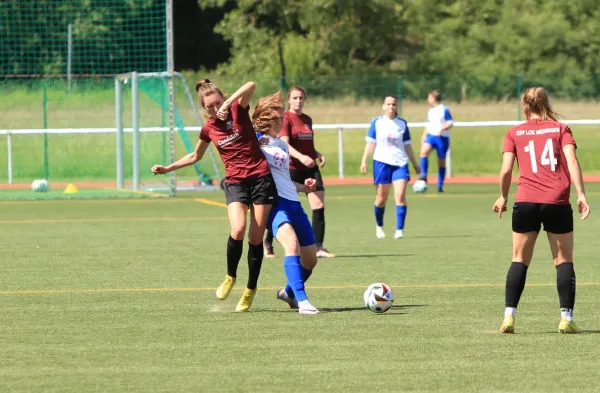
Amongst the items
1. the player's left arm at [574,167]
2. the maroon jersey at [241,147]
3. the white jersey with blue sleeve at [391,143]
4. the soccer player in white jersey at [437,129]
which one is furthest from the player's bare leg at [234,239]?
the soccer player in white jersey at [437,129]

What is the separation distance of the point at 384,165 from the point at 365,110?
19388 millimetres

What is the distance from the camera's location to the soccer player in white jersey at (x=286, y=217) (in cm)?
1026

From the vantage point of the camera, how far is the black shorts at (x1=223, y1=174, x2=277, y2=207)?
34.3ft

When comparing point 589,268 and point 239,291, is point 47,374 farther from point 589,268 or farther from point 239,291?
point 589,268

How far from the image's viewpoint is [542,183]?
900cm

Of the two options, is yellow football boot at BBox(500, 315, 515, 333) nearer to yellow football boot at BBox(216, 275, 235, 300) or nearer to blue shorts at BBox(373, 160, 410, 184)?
yellow football boot at BBox(216, 275, 235, 300)

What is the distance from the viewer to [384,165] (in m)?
17.2

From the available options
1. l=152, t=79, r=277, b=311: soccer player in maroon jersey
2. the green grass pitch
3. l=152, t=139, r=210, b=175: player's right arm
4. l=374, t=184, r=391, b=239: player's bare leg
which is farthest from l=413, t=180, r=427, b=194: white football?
l=152, t=79, r=277, b=311: soccer player in maroon jersey

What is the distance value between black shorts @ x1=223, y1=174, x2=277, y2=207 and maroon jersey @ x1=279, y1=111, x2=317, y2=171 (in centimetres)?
421

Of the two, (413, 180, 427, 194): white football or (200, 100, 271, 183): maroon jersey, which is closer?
(200, 100, 271, 183): maroon jersey

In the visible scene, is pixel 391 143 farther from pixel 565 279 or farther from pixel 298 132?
pixel 565 279

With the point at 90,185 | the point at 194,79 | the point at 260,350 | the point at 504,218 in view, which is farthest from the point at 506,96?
the point at 260,350

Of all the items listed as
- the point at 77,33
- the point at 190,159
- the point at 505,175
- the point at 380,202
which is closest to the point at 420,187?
the point at 380,202

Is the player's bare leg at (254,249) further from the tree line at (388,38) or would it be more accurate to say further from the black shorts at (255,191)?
the tree line at (388,38)
